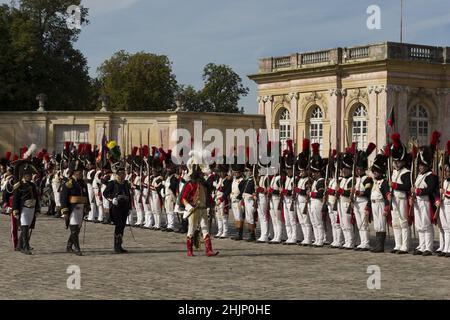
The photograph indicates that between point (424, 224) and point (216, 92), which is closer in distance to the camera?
point (424, 224)

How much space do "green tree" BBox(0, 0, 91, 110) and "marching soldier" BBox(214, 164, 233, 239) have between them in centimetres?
2907

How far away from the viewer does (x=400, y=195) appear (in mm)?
18328

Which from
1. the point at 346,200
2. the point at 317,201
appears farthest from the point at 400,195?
the point at 317,201

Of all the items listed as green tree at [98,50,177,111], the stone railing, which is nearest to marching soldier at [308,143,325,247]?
the stone railing

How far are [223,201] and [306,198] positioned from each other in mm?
2869

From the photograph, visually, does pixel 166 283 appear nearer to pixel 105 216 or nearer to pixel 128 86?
pixel 105 216

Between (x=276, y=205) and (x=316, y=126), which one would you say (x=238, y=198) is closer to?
(x=276, y=205)

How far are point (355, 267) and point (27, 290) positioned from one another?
18.9 ft

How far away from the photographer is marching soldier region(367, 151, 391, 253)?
18.5 meters

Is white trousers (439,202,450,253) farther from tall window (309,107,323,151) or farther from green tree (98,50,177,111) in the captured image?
green tree (98,50,177,111)

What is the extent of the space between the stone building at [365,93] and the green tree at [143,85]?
20856 millimetres

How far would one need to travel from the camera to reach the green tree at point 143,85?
70.8 meters

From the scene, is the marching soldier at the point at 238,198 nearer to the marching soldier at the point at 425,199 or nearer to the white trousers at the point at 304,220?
the white trousers at the point at 304,220

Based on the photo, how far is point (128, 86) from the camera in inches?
2793
